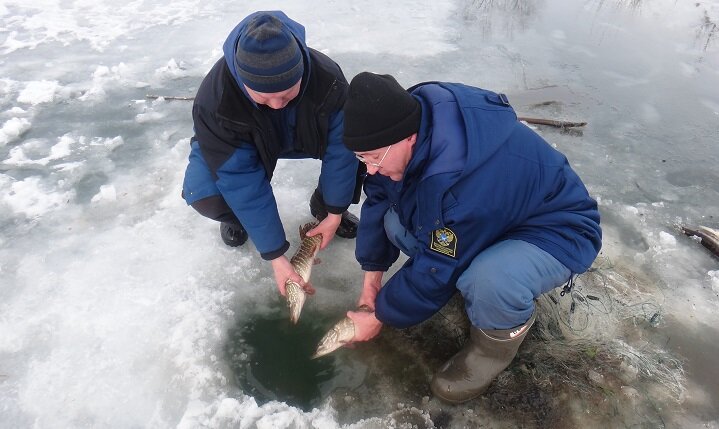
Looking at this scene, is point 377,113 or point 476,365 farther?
point 476,365

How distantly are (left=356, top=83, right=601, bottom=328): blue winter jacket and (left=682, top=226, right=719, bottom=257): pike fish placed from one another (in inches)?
54.0

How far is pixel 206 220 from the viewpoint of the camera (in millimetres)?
2844

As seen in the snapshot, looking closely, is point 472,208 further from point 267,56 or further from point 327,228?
point 327,228

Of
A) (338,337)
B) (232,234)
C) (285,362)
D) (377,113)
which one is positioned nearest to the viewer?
(377,113)

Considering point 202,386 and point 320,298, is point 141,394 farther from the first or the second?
point 320,298

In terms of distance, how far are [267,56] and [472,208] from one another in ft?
3.01

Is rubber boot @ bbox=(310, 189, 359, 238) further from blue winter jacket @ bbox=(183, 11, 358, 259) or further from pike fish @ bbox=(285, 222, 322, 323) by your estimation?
blue winter jacket @ bbox=(183, 11, 358, 259)

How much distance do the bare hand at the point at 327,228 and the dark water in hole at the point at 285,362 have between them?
42 cm

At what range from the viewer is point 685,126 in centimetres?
363

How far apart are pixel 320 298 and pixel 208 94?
3.78ft

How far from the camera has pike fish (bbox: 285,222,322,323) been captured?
2270mm

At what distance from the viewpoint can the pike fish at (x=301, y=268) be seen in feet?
7.45

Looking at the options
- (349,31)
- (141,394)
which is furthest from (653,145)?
(141,394)

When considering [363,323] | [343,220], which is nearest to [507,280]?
[363,323]
